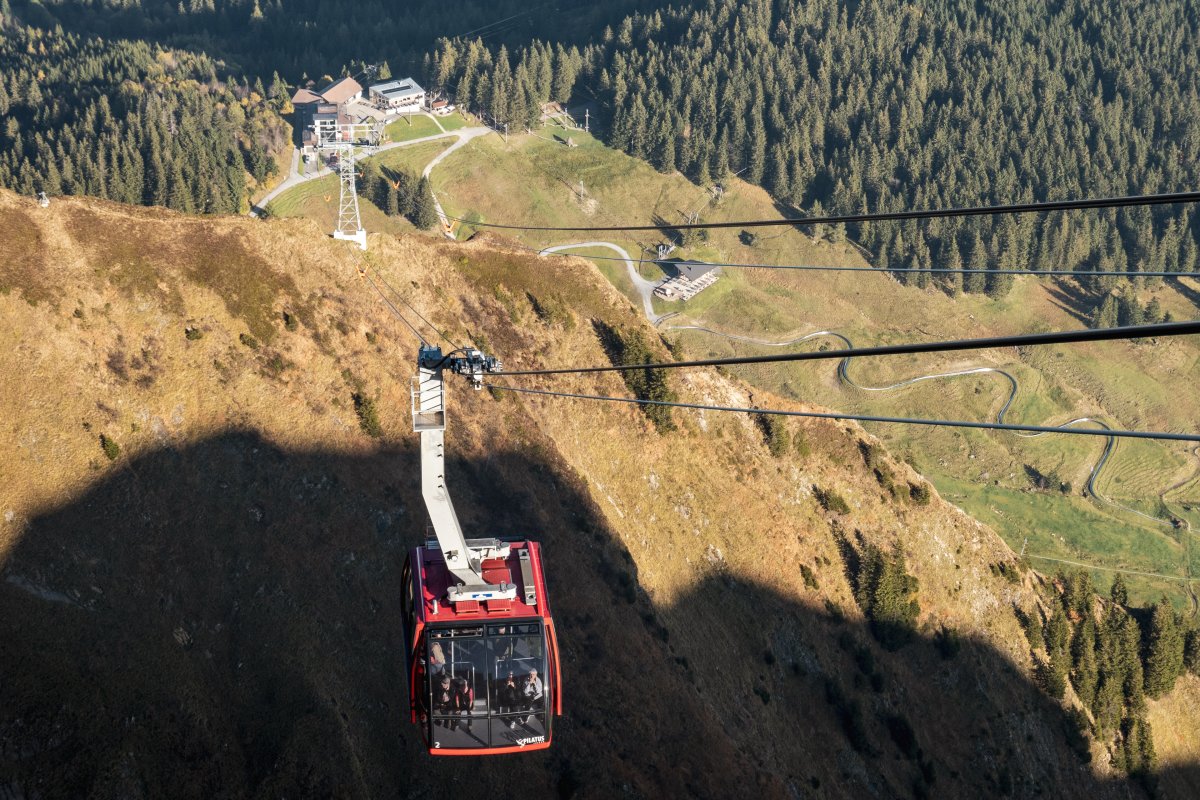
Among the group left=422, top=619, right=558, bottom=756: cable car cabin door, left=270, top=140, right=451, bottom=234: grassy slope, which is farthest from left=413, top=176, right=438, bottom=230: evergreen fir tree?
left=422, top=619, right=558, bottom=756: cable car cabin door

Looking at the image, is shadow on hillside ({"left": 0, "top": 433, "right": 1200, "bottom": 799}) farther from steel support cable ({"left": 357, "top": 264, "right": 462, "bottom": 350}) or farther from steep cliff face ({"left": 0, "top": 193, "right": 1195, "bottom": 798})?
steel support cable ({"left": 357, "top": 264, "right": 462, "bottom": 350})

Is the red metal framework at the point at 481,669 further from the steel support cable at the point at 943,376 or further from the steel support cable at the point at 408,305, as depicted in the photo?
the steel support cable at the point at 943,376

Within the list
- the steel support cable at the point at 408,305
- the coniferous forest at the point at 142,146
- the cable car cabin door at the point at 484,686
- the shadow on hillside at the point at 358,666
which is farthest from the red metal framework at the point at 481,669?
the coniferous forest at the point at 142,146

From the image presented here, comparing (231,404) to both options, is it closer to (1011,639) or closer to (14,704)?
(14,704)

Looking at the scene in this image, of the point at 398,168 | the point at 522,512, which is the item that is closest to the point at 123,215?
the point at 522,512

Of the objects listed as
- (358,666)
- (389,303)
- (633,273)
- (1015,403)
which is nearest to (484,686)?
(358,666)
